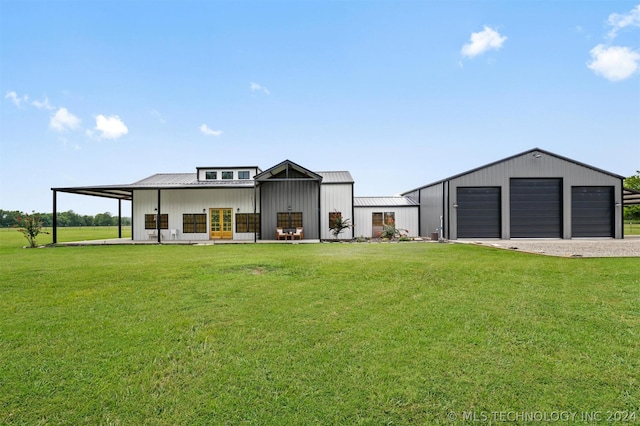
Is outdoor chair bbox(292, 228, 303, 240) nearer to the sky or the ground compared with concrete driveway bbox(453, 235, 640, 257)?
nearer to the sky

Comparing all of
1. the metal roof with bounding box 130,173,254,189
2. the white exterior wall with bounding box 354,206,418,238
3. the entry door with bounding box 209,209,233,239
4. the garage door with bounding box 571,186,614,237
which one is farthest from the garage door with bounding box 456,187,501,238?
the entry door with bounding box 209,209,233,239

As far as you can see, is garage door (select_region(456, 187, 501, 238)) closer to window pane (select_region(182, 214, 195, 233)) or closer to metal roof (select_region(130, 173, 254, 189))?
metal roof (select_region(130, 173, 254, 189))

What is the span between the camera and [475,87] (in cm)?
1880

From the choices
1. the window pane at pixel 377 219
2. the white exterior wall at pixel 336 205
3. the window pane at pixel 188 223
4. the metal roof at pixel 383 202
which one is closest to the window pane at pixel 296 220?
the white exterior wall at pixel 336 205

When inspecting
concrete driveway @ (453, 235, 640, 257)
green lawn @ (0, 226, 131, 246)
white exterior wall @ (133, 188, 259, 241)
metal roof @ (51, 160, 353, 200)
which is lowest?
green lawn @ (0, 226, 131, 246)

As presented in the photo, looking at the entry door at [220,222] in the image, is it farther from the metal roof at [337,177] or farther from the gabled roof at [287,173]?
the metal roof at [337,177]

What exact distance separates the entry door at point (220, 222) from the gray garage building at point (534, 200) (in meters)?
13.0

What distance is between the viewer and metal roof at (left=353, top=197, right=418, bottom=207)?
21.6 m

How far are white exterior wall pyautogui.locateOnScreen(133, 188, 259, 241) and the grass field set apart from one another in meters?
12.9

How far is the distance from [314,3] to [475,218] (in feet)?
48.5

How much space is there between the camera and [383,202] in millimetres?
22406

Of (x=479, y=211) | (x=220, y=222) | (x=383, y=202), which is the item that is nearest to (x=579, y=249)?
(x=479, y=211)

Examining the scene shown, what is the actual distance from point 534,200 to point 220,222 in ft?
62.7

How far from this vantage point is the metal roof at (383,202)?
21575 mm
